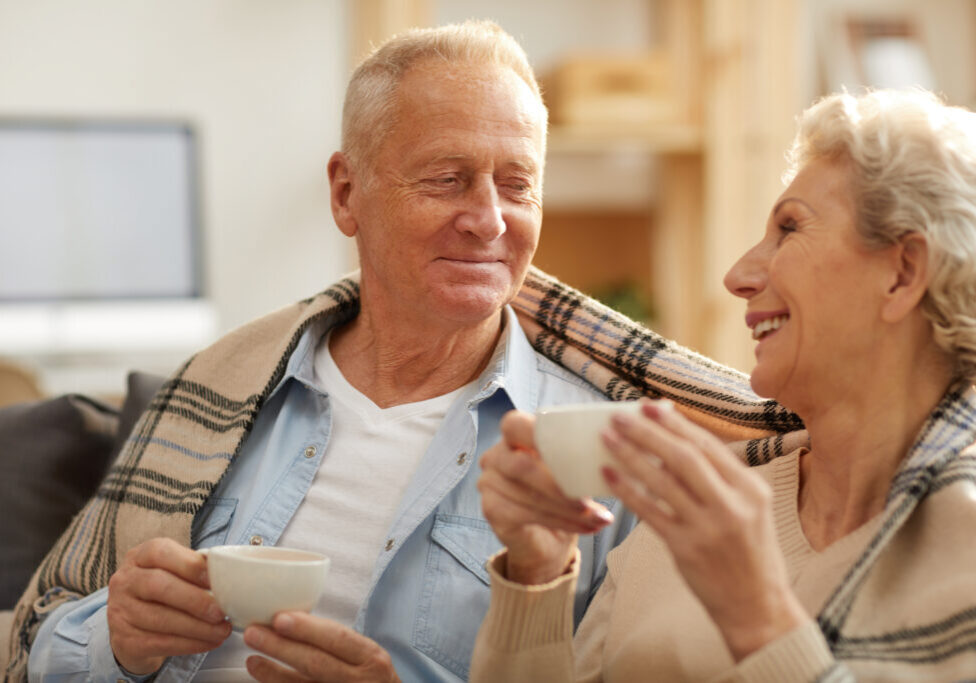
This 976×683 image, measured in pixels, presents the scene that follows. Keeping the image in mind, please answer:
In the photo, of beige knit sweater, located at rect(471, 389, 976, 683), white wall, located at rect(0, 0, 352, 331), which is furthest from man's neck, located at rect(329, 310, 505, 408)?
white wall, located at rect(0, 0, 352, 331)

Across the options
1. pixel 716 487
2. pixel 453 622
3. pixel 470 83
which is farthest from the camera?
pixel 470 83

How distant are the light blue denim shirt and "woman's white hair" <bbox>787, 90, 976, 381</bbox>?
20.7 inches

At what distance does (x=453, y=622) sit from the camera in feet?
4.61

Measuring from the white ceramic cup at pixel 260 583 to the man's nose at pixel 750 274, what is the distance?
554 mm

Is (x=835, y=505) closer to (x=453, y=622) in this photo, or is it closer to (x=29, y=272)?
(x=453, y=622)

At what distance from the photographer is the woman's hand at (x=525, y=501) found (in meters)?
1.01

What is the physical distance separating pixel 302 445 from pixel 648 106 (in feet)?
9.33

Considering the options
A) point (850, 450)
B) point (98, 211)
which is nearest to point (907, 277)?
point (850, 450)

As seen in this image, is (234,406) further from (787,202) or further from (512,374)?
(787,202)

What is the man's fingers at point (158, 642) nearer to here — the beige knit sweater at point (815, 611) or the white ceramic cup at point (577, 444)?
the beige knit sweater at point (815, 611)

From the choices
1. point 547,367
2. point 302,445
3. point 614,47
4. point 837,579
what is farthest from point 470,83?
point 614,47

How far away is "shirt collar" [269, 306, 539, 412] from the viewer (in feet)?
5.05

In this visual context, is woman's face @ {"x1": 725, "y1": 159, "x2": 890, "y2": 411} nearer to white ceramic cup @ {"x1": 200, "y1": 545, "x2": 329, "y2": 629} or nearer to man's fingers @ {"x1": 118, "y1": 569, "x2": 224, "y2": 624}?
white ceramic cup @ {"x1": 200, "y1": 545, "x2": 329, "y2": 629}

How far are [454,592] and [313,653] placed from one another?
314 mm
